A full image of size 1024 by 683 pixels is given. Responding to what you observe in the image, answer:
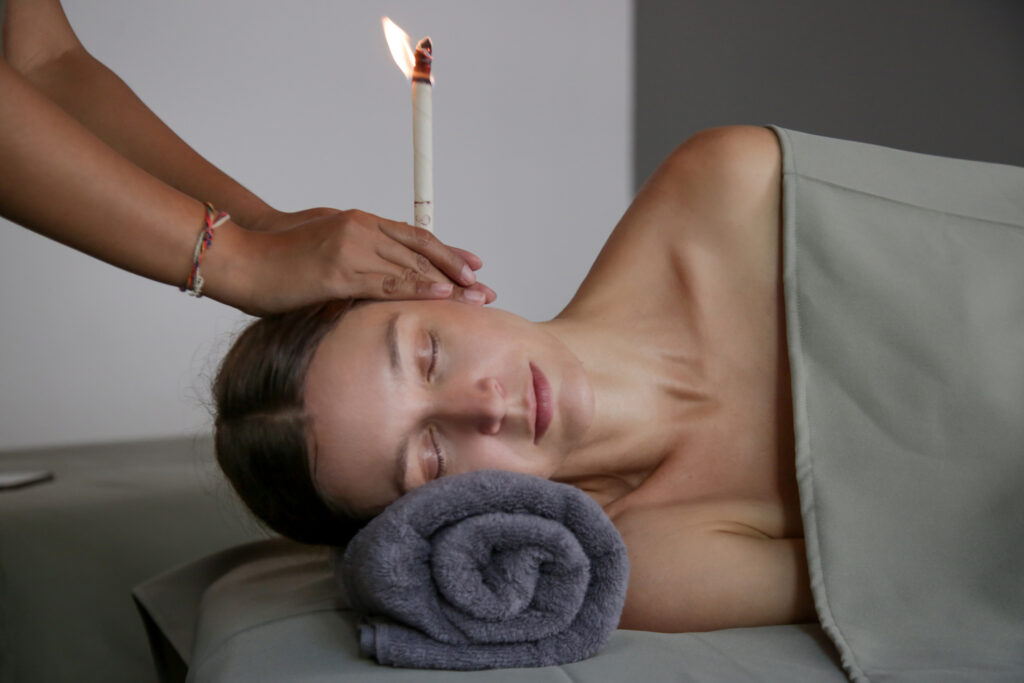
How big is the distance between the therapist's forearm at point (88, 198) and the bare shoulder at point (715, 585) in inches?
26.7

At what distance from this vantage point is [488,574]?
95cm

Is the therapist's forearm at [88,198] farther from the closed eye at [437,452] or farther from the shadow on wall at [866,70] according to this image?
the shadow on wall at [866,70]

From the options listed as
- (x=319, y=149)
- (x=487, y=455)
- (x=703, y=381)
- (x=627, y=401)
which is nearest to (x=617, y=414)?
(x=627, y=401)

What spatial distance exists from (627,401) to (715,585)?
0.31 m

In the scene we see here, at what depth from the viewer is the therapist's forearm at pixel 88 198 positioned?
39.1 inches

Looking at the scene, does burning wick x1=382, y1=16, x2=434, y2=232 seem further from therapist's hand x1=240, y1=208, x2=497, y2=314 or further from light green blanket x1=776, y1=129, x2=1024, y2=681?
light green blanket x1=776, y1=129, x2=1024, y2=681

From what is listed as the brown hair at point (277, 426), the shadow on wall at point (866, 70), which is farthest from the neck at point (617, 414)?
the shadow on wall at point (866, 70)

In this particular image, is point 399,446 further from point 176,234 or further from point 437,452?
point 176,234

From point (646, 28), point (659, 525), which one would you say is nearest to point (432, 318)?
point (659, 525)

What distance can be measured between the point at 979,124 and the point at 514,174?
5.35 feet

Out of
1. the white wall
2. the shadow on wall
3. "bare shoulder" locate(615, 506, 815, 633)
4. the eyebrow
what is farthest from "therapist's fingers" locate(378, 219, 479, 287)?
the shadow on wall

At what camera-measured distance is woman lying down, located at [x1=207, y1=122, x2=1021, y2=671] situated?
45.2 inches

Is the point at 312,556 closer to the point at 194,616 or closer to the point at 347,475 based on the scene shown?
the point at 194,616

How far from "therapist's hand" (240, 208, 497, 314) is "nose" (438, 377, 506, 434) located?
0.13 m
